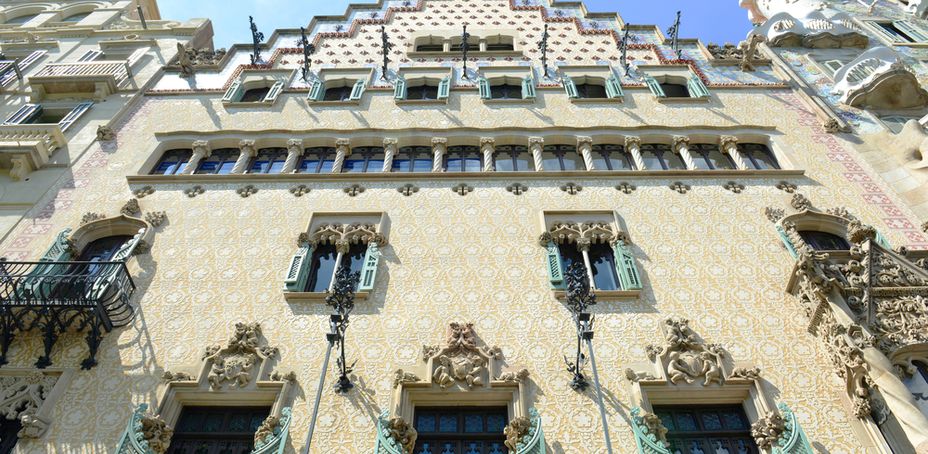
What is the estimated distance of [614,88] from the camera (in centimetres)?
1504

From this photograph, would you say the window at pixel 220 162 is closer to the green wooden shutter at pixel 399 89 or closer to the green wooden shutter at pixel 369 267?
the green wooden shutter at pixel 399 89

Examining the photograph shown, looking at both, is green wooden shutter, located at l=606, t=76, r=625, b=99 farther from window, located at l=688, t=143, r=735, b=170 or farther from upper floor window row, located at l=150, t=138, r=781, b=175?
window, located at l=688, t=143, r=735, b=170

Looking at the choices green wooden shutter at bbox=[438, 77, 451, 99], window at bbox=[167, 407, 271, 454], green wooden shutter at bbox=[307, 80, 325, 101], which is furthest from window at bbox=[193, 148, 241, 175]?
window at bbox=[167, 407, 271, 454]

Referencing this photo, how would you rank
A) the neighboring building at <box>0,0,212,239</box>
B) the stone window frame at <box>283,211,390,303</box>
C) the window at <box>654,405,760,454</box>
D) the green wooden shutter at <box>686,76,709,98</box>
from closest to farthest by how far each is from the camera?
the window at <box>654,405,760,454</box>, the stone window frame at <box>283,211,390,303</box>, the neighboring building at <box>0,0,212,239</box>, the green wooden shutter at <box>686,76,709,98</box>

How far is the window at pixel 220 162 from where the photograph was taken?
1282 centimetres

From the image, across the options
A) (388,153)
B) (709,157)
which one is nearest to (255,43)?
(388,153)

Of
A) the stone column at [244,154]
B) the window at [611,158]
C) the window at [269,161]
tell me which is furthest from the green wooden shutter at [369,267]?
the window at [611,158]

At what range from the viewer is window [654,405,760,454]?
7477mm

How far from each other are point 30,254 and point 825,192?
1361 centimetres

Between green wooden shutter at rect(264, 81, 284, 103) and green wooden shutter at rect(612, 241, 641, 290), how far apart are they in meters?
8.81

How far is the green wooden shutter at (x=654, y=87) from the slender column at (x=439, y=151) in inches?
205

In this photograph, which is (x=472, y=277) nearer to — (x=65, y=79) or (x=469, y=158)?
(x=469, y=158)

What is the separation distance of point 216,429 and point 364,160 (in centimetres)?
651

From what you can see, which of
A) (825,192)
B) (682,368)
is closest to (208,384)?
(682,368)
